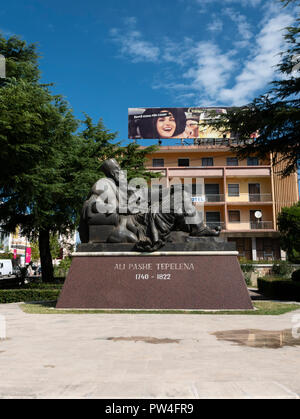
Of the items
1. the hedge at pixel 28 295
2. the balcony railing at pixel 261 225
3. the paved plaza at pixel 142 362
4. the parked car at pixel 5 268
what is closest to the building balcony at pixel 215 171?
the balcony railing at pixel 261 225

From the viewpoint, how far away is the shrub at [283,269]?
29203mm

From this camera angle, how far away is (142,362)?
14.4ft

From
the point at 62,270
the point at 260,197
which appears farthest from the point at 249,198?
the point at 62,270

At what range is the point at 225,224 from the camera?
38719mm

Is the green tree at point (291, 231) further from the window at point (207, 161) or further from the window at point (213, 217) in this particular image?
the window at point (207, 161)

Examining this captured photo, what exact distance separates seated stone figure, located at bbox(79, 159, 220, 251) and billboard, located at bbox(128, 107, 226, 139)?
28602 mm

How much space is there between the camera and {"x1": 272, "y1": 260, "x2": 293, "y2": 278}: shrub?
29.2 metres

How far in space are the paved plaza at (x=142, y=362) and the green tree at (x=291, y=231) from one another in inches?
1055

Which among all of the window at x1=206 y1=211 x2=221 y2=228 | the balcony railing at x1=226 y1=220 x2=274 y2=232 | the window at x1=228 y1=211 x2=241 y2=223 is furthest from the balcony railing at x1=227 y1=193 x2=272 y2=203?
the balcony railing at x1=226 y1=220 x2=274 y2=232

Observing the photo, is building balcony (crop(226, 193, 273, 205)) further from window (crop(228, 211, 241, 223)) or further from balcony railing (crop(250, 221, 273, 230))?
balcony railing (crop(250, 221, 273, 230))

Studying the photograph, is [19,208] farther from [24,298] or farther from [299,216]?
[299,216]

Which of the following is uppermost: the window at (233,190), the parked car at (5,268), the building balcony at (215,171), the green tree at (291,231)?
the building balcony at (215,171)

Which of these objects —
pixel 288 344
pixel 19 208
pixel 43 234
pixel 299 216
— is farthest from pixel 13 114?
pixel 299 216

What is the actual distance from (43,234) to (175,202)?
12018mm
